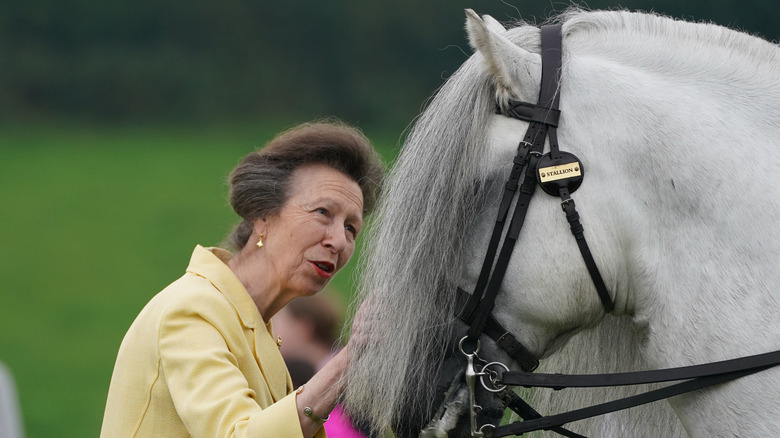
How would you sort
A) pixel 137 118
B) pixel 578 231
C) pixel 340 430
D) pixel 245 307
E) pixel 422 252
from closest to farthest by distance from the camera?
pixel 578 231 < pixel 422 252 < pixel 245 307 < pixel 340 430 < pixel 137 118

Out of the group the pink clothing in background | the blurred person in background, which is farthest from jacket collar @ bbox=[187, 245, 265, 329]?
the blurred person in background

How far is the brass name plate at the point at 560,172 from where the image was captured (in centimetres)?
198

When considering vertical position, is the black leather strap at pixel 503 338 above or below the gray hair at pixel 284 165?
below

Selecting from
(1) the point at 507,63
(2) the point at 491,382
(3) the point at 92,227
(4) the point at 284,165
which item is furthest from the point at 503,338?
(3) the point at 92,227

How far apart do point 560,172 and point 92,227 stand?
1414 centimetres

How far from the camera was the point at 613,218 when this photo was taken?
6.56 feet

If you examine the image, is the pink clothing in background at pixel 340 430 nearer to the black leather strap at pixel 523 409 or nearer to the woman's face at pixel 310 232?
the woman's face at pixel 310 232

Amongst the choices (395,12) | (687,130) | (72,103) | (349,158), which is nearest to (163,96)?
(72,103)

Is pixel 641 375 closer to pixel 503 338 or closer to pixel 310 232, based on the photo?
pixel 503 338

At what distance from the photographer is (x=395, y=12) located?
40.8ft

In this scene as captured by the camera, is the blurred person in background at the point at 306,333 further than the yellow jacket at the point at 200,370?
Yes

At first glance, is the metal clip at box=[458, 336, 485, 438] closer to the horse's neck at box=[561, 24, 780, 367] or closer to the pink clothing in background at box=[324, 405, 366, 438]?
the horse's neck at box=[561, 24, 780, 367]

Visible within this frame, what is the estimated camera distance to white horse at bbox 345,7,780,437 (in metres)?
1.97

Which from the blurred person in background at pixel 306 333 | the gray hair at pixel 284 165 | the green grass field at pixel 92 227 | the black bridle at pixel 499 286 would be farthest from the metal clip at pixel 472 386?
the green grass field at pixel 92 227
